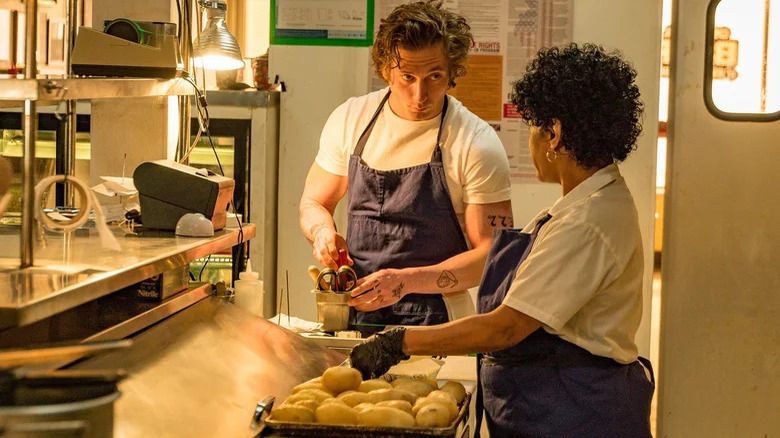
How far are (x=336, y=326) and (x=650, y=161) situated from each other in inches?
80.0

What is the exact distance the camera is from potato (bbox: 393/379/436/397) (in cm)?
210

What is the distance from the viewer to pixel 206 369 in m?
2.12

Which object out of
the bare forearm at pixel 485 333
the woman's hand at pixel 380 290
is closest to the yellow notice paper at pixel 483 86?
the woman's hand at pixel 380 290

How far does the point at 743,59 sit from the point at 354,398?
7.74 ft

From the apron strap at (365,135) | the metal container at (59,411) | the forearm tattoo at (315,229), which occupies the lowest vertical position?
the metal container at (59,411)

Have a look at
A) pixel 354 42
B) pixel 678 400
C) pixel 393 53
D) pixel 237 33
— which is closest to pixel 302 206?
pixel 393 53

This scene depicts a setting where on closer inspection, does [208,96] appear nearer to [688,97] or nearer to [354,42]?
[354,42]

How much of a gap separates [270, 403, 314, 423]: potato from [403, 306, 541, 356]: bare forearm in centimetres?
39

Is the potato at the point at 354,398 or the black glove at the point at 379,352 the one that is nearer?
the potato at the point at 354,398

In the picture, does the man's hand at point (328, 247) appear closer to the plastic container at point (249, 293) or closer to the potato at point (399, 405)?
the plastic container at point (249, 293)

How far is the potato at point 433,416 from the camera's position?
1870 mm

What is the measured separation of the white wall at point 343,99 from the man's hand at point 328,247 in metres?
1.33

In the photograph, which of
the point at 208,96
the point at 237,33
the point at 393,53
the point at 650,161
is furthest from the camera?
the point at 237,33

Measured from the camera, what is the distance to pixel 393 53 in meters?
3.08
